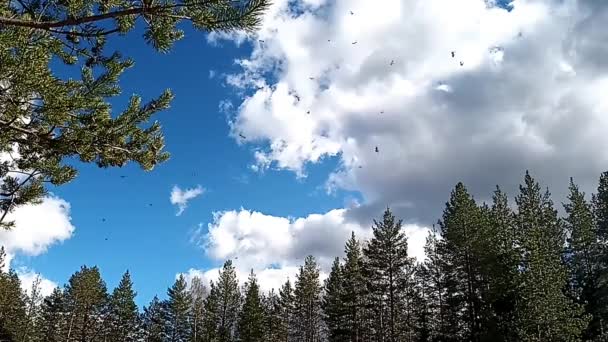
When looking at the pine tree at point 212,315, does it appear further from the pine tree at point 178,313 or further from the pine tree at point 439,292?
the pine tree at point 439,292

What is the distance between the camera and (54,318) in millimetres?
50031

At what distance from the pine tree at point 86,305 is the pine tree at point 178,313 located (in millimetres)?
6654

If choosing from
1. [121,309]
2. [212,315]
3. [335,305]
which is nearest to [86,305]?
[121,309]

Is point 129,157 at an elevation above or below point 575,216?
below

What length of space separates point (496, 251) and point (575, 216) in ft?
32.9

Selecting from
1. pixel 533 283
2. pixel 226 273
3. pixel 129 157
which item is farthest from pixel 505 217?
pixel 129 157

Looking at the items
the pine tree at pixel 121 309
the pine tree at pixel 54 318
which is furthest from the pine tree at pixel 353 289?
the pine tree at pixel 54 318

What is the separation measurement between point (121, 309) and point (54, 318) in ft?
22.1

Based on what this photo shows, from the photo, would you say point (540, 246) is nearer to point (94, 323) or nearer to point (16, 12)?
point (16, 12)

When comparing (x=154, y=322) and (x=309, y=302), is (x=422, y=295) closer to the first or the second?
(x=309, y=302)

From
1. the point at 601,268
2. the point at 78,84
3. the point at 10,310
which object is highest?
the point at 601,268

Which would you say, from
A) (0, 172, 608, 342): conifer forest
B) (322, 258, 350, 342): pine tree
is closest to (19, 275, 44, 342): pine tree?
(0, 172, 608, 342): conifer forest

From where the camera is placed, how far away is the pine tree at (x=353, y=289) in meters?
40.6

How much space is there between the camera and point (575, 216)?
3669cm
